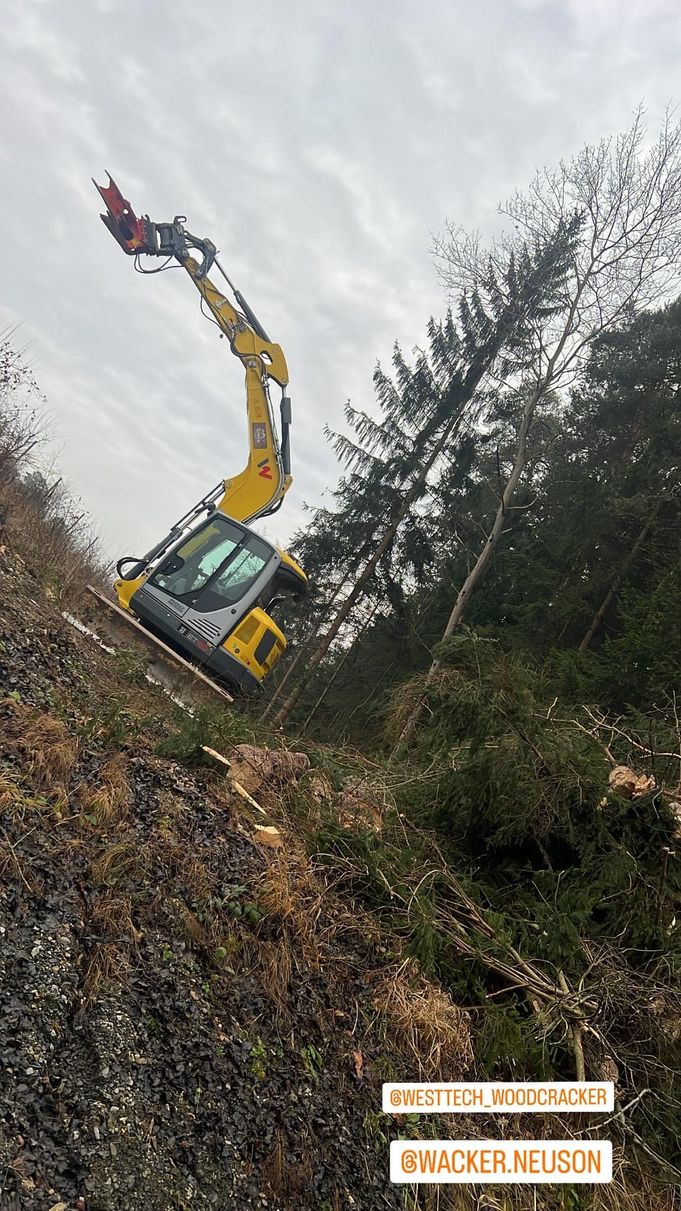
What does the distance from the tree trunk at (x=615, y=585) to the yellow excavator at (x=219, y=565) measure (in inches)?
222

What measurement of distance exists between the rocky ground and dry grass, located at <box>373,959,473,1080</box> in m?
0.03

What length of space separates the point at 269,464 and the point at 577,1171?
9.15 metres

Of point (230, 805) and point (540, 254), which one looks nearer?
point (230, 805)

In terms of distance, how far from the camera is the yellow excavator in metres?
8.96

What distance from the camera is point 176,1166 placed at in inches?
84.4

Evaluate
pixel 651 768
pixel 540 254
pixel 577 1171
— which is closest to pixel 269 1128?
pixel 577 1171

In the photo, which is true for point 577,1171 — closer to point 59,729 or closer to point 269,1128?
point 269,1128

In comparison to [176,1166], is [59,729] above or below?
above

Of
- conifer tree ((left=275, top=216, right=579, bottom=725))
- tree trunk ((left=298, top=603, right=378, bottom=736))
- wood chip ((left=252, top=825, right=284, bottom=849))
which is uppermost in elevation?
conifer tree ((left=275, top=216, right=579, bottom=725))

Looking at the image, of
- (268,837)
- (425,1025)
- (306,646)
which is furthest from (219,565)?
(306,646)

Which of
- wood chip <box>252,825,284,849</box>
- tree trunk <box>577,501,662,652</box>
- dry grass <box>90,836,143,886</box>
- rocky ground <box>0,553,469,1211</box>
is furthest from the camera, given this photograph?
tree trunk <box>577,501,662,652</box>

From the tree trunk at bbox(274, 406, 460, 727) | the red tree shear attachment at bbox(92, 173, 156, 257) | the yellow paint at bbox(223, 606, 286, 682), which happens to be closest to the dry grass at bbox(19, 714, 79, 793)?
the yellow paint at bbox(223, 606, 286, 682)

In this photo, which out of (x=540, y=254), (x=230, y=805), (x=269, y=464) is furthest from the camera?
(x=540, y=254)

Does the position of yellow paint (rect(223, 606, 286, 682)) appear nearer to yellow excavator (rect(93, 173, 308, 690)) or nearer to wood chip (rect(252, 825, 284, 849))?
yellow excavator (rect(93, 173, 308, 690))
